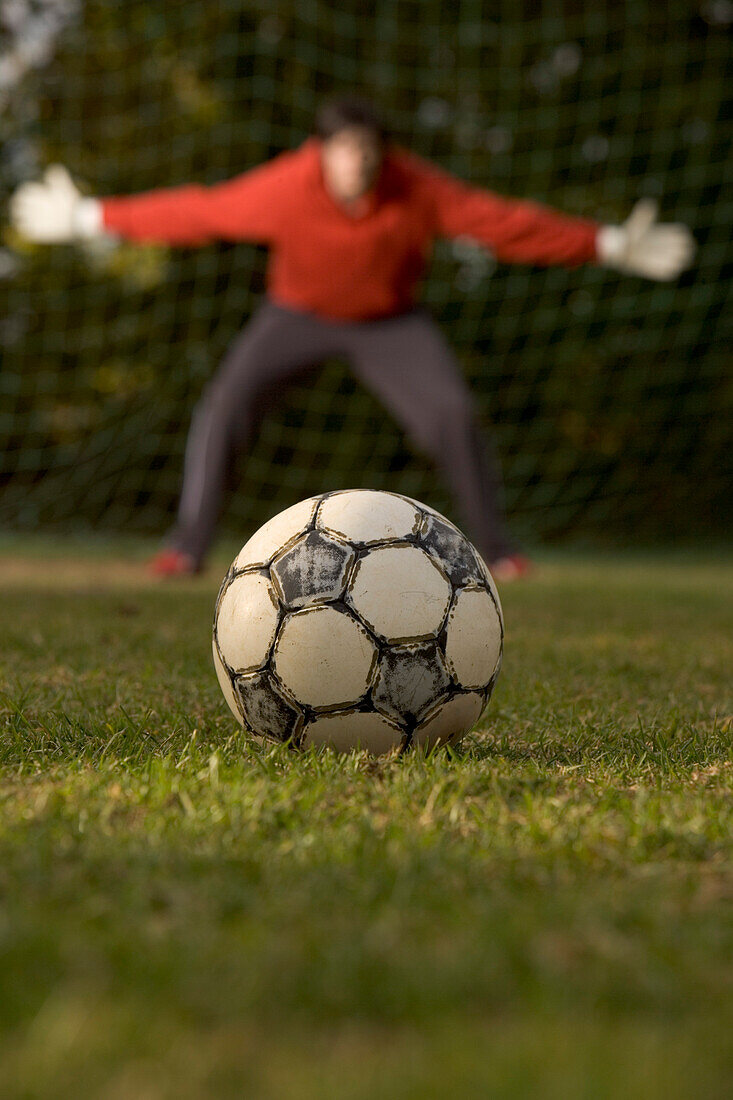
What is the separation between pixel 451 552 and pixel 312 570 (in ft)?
0.92

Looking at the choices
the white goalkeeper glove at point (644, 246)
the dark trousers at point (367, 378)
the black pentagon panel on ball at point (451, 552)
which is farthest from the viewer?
the white goalkeeper glove at point (644, 246)

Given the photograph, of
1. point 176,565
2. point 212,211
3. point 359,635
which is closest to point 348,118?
point 212,211

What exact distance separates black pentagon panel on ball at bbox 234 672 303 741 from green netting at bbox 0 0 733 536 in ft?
32.3

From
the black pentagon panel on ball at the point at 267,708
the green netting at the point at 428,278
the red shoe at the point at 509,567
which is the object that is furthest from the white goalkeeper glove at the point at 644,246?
the green netting at the point at 428,278

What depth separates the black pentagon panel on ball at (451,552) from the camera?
7.46 feet

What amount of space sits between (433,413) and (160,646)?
260 centimetres

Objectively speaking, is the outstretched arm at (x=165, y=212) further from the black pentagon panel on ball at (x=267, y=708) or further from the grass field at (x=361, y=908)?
the black pentagon panel on ball at (x=267, y=708)

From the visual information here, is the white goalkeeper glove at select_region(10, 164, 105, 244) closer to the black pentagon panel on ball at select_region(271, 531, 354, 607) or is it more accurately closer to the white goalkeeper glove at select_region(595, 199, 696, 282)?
the white goalkeeper glove at select_region(595, 199, 696, 282)

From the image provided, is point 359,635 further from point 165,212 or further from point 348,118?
point 165,212

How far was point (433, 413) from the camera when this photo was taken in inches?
233

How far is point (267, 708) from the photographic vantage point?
7.28ft

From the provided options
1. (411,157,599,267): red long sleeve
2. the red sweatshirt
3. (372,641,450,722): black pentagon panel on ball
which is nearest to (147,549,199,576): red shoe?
the red sweatshirt

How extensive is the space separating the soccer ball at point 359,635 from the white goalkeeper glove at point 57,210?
4.37 meters

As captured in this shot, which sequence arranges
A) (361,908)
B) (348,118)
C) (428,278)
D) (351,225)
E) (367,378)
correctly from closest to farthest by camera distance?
(361,908), (348,118), (351,225), (367,378), (428,278)
